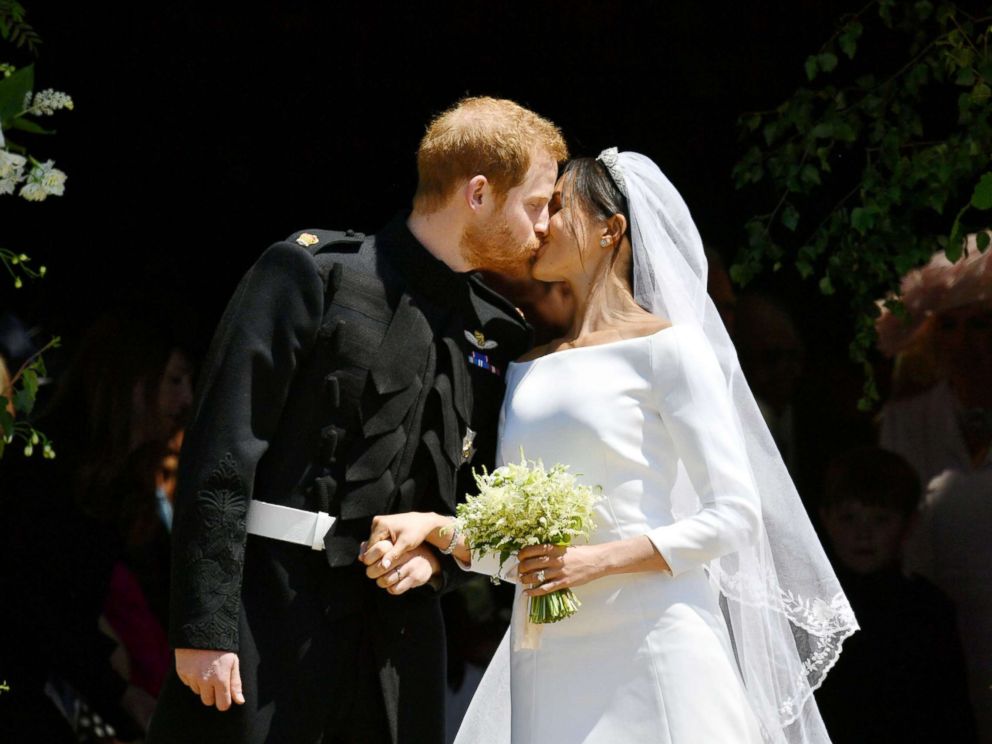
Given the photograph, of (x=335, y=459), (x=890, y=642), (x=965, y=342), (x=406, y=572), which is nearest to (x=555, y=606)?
(x=406, y=572)

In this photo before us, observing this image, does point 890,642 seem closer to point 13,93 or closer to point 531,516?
point 531,516

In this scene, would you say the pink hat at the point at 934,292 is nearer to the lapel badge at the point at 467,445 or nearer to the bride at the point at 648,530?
the bride at the point at 648,530

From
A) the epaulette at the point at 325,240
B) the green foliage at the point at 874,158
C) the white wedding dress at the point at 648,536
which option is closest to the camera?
the white wedding dress at the point at 648,536

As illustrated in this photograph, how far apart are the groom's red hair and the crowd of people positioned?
1.44m

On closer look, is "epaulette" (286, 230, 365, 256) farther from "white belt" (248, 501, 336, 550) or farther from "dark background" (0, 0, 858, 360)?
"dark background" (0, 0, 858, 360)

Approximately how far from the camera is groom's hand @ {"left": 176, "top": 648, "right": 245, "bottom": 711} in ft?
9.62

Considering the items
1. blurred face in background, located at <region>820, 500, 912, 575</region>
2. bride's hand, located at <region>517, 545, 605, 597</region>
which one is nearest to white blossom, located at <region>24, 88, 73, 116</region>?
bride's hand, located at <region>517, 545, 605, 597</region>

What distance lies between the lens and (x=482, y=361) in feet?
11.1

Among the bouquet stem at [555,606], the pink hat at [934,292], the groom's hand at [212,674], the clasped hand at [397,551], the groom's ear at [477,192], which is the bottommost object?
the groom's hand at [212,674]

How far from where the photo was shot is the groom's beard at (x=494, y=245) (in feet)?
11.0

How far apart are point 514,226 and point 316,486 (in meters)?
0.79

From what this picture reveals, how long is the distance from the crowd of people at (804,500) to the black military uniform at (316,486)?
159 cm

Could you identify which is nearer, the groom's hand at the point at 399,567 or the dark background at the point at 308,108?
the groom's hand at the point at 399,567

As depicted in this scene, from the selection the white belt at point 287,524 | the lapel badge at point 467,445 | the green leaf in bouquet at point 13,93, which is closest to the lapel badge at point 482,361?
the lapel badge at point 467,445
